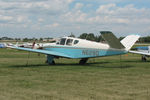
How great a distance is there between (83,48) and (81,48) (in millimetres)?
144

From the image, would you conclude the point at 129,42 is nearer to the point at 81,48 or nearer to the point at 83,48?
the point at 83,48

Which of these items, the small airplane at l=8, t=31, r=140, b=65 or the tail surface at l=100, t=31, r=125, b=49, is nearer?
the tail surface at l=100, t=31, r=125, b=49

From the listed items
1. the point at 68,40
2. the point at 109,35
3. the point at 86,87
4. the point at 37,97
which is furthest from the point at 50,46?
the point at 37,97

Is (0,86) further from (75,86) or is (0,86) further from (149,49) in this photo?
(149,49)

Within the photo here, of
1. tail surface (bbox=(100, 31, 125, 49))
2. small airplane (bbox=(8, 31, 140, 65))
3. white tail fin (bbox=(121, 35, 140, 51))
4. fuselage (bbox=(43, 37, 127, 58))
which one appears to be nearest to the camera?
tail surface (bbox=(100, 31, 125, 49))

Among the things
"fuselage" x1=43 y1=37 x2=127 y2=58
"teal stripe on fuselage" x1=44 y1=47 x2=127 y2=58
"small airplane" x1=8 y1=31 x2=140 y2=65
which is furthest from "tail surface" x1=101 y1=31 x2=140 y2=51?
"teal stripe on fuselage" x1=44 y1=47 x2=127 y2=58

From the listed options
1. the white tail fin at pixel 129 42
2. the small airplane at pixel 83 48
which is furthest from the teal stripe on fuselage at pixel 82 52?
the white tail fin at pixel 129 42

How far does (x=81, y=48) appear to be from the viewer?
17.0 m

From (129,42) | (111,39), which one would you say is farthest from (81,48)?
(129,42)

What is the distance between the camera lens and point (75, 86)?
8.91m

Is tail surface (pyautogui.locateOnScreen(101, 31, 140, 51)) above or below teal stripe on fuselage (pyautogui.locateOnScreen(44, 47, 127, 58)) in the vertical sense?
above

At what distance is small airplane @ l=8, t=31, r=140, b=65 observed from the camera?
51.5 feet

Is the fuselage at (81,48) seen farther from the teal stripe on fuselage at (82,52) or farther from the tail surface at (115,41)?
the tail surface at (115,41)

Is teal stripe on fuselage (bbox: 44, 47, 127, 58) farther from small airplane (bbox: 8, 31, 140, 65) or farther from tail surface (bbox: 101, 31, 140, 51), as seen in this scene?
tail surface (bbox: 101, 31, 140, 51)
